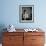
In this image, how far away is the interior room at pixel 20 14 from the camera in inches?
155

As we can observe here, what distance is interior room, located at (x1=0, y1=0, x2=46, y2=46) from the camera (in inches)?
155

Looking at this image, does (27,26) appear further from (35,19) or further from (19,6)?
(19,6)

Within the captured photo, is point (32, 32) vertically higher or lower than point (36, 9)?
lower

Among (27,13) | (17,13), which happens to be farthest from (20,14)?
(27,13)

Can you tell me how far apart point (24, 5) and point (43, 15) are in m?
0.68

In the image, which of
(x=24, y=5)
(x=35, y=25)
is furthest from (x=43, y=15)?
(x=24, y=5)

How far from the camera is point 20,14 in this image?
3.96 metres

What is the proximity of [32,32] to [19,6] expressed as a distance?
99 cm

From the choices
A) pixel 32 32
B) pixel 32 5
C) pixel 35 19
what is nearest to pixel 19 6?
pixel 32 5

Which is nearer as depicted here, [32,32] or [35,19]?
[32,32]

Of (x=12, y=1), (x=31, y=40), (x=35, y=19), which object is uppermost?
(x=12, y=1)

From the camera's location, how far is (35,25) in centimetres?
400

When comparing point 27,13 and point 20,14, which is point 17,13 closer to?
point 20,14

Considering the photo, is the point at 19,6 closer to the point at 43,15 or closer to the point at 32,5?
the point at 32,5
